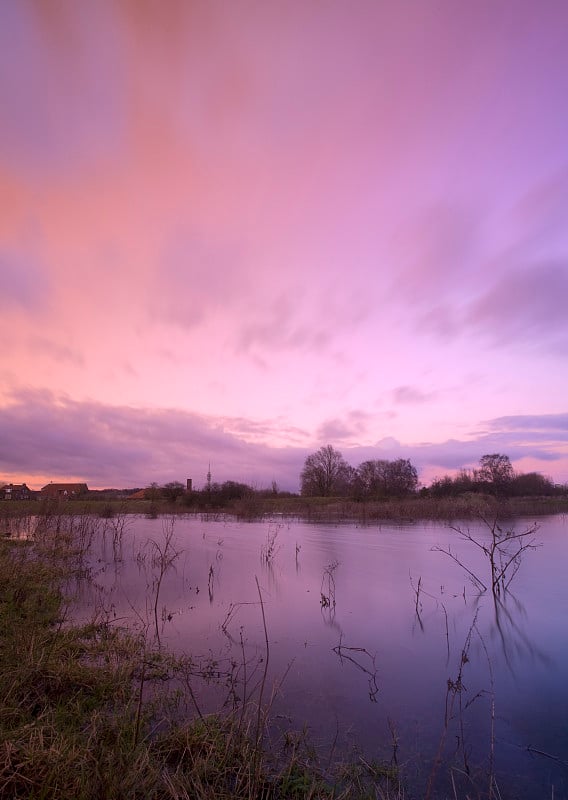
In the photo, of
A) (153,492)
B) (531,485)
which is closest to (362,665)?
(153,492)

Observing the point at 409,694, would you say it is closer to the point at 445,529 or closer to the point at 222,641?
the point at 222,641

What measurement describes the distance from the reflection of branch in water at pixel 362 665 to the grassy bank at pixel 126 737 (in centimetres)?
118

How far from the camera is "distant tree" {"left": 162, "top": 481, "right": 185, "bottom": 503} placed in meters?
41.8

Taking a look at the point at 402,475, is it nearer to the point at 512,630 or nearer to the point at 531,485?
the point at 531,485

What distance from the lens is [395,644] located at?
5.89 meters

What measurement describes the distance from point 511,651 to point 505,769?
273 centimetres

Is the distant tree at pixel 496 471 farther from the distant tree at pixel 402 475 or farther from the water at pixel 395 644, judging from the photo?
the water at pixel 395 644

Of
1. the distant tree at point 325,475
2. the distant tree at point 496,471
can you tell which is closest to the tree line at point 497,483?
the distant tree at point 496,471

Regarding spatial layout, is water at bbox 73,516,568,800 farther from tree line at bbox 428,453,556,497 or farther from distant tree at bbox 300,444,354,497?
distant tree at bbox 300,444,354,497

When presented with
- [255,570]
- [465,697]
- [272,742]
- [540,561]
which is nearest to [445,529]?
[540,561]

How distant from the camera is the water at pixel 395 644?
3.54m

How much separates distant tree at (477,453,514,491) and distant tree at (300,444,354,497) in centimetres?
1583

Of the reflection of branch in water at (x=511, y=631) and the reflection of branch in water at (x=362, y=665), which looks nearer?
the reflection of branch in water at (x=362, y=665)

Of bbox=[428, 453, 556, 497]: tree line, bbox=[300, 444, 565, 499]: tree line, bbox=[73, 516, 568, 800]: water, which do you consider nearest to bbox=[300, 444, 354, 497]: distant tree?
bbox=[300, 444, 565, 499]: tree line
